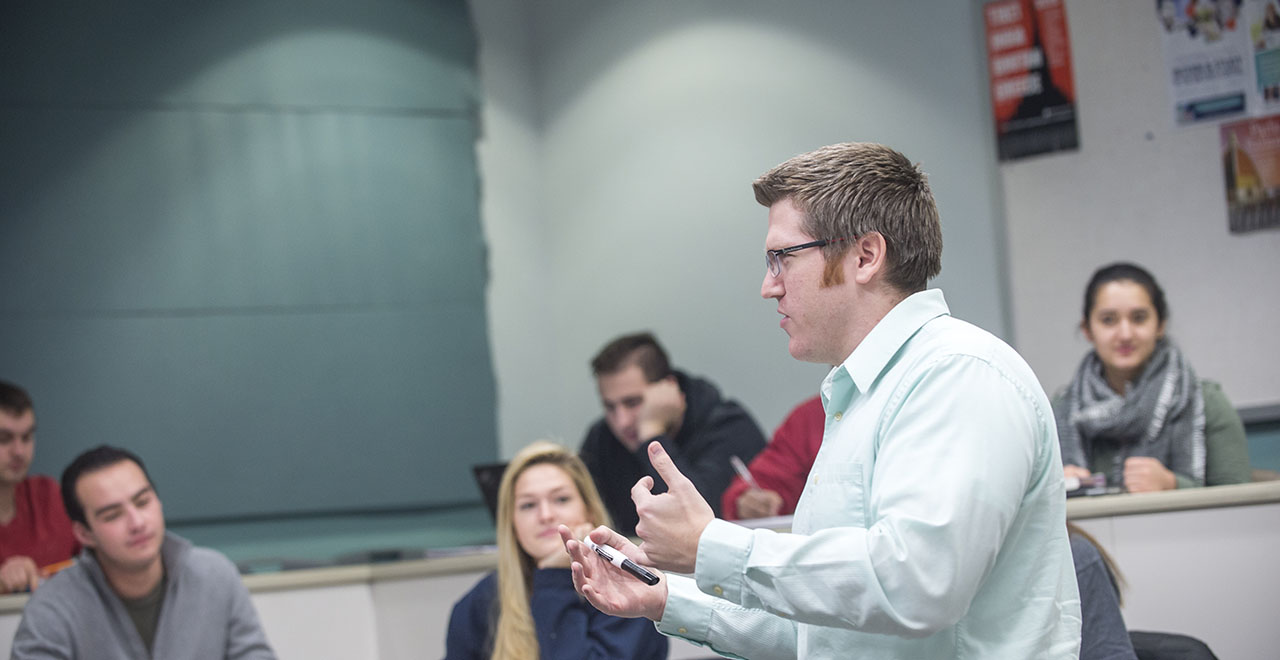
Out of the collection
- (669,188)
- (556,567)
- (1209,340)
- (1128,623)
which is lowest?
(1128,623)

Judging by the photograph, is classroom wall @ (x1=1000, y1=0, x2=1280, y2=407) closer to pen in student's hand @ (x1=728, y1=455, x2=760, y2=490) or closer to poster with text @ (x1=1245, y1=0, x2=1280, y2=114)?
poster with text @ (x1=1245, y1=0, x2=1280, y2=114)

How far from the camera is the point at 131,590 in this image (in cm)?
279

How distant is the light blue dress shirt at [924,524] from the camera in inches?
39.5

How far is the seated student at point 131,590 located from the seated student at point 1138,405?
2.01 m

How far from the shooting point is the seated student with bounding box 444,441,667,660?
2357mm

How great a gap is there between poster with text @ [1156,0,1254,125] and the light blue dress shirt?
98.7 inches

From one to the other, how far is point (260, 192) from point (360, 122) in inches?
16.7

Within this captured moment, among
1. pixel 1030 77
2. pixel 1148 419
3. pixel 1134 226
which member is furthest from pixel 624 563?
pixel 1030 77

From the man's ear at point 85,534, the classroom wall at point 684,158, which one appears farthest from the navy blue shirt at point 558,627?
the classroom wall at point 684,158

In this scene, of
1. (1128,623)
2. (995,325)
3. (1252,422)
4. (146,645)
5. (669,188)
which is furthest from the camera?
(669,188)

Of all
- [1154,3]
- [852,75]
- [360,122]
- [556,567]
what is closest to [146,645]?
[556,567]

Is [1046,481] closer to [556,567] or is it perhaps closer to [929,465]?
[929,465]

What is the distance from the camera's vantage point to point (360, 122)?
412 cm

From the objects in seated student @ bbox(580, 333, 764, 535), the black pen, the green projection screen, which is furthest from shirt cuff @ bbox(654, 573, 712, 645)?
the green projection screen
